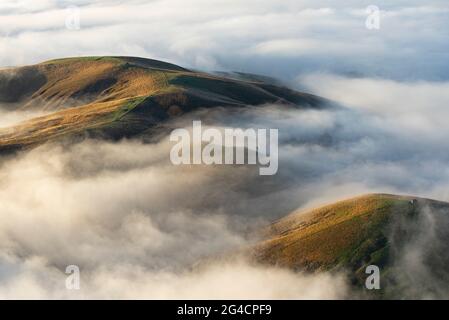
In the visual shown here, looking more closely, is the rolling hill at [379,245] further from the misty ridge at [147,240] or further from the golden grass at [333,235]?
the misty ridge at [147,240]

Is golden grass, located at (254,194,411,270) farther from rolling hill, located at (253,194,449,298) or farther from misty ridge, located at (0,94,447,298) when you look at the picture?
misty ridge, located at (0,94,447,298)

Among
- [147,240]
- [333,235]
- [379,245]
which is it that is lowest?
[379,245]

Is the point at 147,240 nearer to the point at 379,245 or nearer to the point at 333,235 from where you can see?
the point at 333,235

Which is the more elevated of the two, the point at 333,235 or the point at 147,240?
the point at 147,240

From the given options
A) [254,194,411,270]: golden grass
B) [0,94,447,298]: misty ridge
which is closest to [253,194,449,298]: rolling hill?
[254,194,411,270]: golden grass

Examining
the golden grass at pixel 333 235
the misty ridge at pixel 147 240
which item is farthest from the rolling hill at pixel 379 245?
the misty ridge at pixel 147 240

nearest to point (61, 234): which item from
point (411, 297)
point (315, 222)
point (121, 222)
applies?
point (121, 222)

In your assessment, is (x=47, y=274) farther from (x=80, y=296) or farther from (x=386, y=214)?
(x=386, y=214)

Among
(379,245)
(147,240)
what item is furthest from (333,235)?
(147,240)
